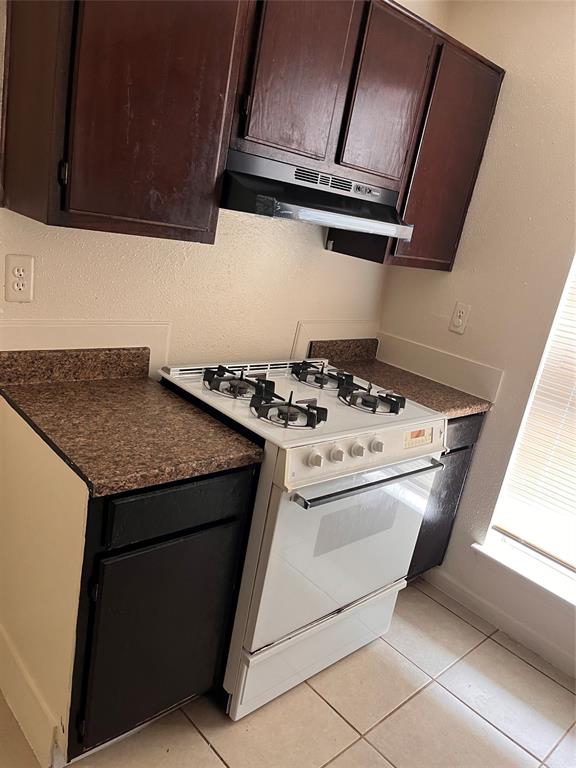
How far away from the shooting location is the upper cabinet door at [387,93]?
1726 millimetres

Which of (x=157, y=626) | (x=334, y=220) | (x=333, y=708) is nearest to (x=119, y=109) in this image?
(x=334, y=220)

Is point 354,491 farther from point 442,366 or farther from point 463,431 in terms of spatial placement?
point 442,366

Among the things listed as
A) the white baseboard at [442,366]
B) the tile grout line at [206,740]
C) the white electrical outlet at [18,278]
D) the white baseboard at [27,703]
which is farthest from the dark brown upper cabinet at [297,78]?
the tile grout line at [206,740]

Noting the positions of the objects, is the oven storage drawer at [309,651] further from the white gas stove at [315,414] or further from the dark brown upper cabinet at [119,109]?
the dark brown upper cabinet at [119,109]

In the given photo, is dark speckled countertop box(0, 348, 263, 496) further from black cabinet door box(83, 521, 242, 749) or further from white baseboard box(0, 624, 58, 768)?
white baseboard box(0, 624, 58, 768)

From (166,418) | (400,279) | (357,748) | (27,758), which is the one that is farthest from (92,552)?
(400,279)

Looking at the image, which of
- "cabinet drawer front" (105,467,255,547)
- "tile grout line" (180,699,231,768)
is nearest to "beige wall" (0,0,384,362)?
"cabinet drawer front" (105,467,255,547)

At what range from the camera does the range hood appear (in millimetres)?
1510

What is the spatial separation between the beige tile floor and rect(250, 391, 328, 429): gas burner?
937 millimetres

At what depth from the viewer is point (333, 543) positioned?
1.71 meters

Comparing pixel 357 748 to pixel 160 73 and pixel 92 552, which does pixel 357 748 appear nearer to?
pixel 92 552

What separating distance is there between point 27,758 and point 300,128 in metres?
1.90

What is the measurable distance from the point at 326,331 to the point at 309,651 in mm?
1266

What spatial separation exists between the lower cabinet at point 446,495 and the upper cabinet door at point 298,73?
3.92ft
